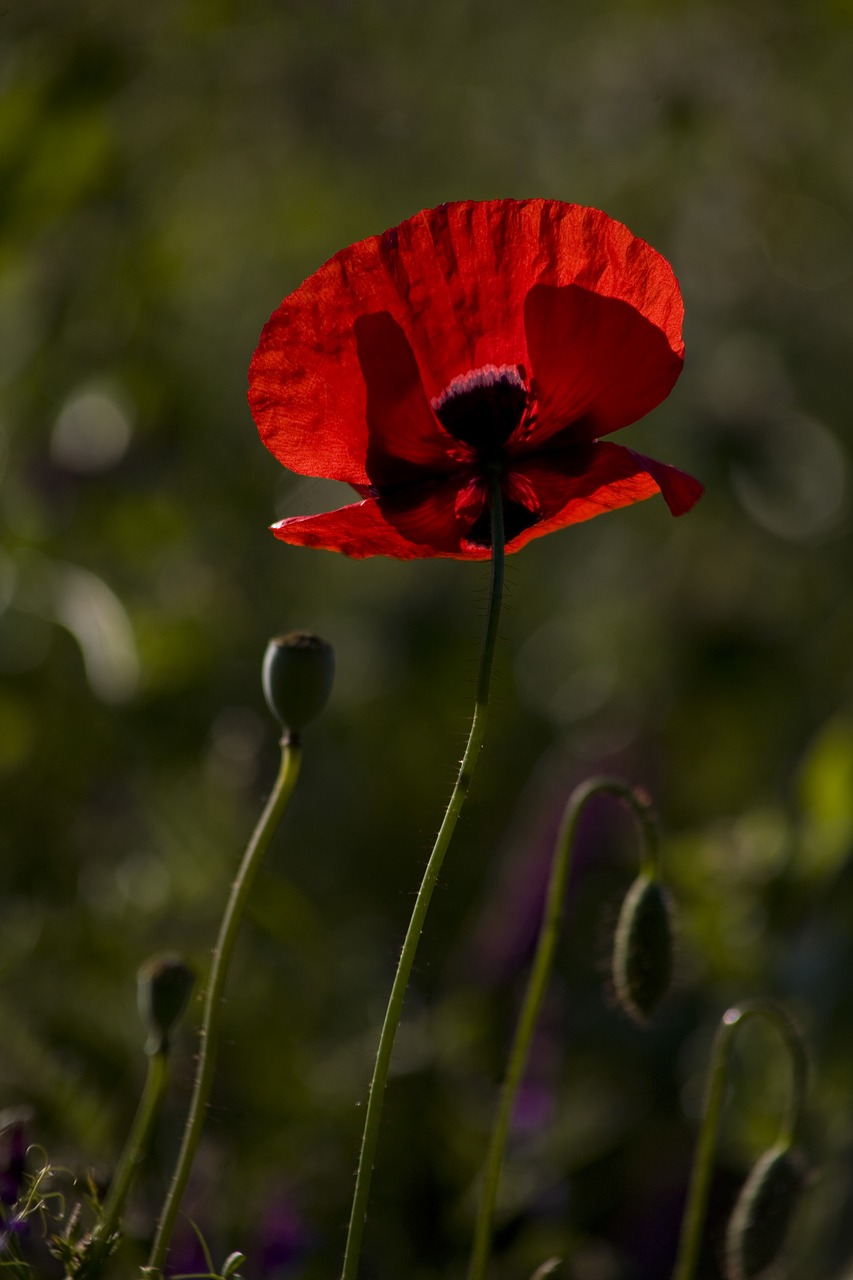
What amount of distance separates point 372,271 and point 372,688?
1.55m

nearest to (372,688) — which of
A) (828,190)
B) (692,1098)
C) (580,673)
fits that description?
(580,673)

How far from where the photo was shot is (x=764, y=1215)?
2.99 feet

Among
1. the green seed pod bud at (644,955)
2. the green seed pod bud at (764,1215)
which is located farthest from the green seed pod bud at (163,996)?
the green seed pod bud at (764,1215)

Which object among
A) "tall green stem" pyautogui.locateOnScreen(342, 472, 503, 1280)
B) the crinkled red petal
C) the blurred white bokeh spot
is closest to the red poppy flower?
the crinkled red petal

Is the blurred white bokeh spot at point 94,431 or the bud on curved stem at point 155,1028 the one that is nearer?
the bud on curved stem at point 155,1028

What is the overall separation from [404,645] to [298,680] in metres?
1.70

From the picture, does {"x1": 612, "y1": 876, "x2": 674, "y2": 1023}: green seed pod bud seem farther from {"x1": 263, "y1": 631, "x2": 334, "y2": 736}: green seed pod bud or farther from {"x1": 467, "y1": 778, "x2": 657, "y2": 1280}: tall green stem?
{"x1": 263, "y1": 631, "x2": 334, "y2": 736}: green seed pod bud

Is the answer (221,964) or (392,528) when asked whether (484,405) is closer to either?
(392,528)

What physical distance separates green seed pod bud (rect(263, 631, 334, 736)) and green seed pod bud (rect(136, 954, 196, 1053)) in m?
0.16

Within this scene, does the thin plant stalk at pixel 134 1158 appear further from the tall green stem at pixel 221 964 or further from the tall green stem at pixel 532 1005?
the tall green stem at pixel 532 1005

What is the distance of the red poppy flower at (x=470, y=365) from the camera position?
0.69m

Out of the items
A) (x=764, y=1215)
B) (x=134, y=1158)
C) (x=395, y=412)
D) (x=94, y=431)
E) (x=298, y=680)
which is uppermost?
(x=94, y=431)

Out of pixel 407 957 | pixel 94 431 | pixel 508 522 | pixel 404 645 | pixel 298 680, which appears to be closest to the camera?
pixel 407 957

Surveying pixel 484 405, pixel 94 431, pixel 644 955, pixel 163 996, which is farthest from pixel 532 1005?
pixel 94 431
